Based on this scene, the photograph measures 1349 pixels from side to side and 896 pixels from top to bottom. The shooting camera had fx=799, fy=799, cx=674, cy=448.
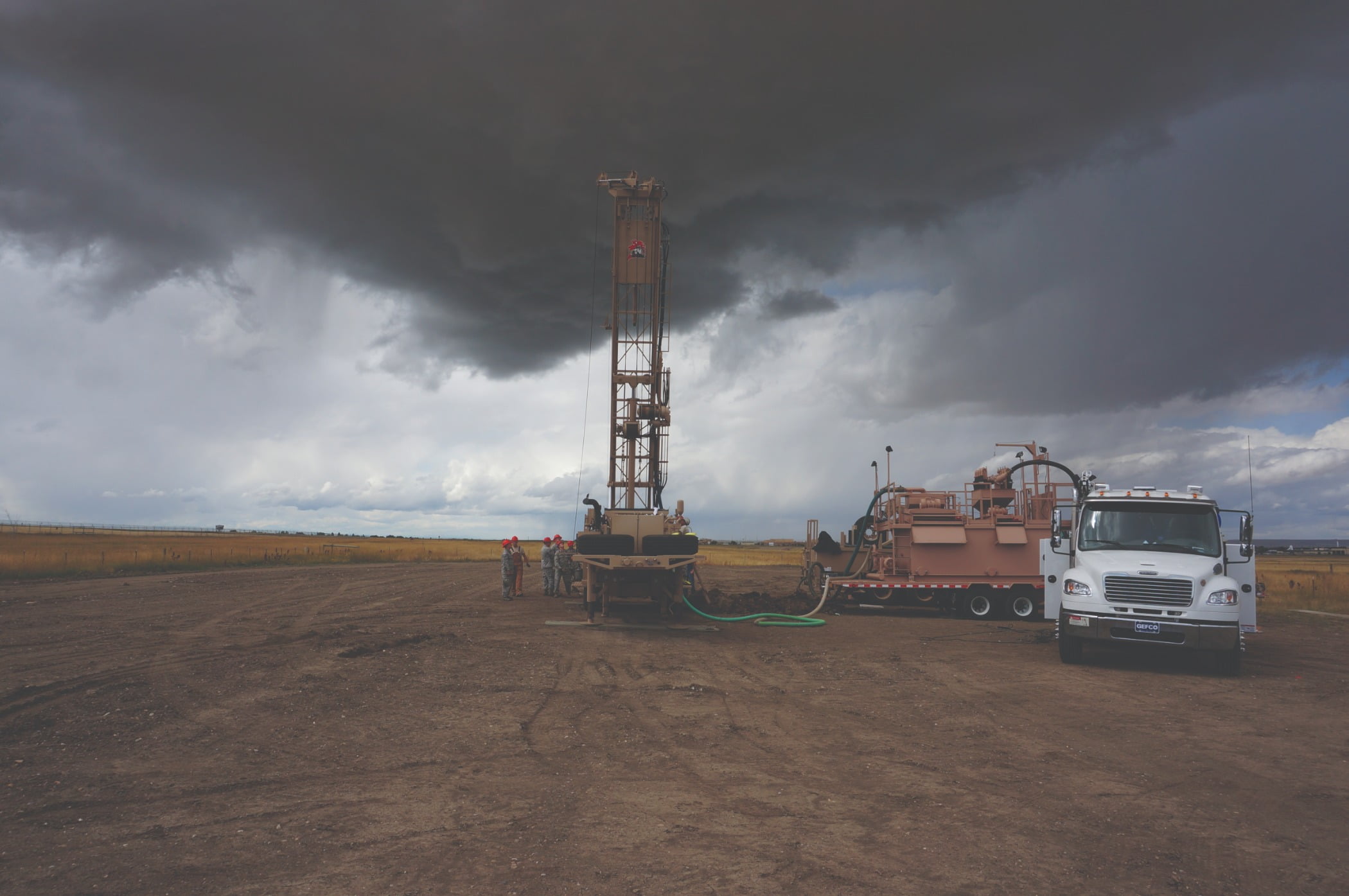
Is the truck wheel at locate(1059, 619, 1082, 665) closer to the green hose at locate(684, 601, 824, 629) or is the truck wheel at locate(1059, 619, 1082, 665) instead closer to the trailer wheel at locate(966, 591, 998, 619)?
the green hose at locate(684, 601, 824, 629)

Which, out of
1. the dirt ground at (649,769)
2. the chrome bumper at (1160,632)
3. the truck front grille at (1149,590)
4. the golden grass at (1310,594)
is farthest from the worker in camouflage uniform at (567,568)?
the golden grass at (1310,594)

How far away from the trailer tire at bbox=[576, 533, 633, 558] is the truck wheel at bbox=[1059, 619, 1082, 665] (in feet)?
28.3

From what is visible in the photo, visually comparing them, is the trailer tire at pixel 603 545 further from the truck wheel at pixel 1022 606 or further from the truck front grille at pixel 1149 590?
the truck wheel at pixel 1022 606

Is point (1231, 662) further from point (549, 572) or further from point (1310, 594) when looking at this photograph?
point (1310, 594)

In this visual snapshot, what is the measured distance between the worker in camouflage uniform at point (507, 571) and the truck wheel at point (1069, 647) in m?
15.7

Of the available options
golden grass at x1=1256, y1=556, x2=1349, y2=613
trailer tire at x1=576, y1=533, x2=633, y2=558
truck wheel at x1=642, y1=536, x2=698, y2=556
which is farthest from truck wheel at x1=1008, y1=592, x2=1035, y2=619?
trailer tire at x1=576, y1=533, x2=633, y2=558

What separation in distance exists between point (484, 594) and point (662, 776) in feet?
66.1

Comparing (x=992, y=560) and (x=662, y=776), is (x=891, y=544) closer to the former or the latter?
(x=992, y=560)

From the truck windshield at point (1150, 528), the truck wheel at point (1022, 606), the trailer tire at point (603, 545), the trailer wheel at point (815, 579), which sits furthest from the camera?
the trailer wheel at point (815, 579)

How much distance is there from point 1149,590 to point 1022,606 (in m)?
9.16

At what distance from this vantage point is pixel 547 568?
84.6 ft

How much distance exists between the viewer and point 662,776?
721 centimetres

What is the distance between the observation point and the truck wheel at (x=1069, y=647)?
1402cm

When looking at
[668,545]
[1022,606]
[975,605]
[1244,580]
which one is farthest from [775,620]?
[1244,580]
